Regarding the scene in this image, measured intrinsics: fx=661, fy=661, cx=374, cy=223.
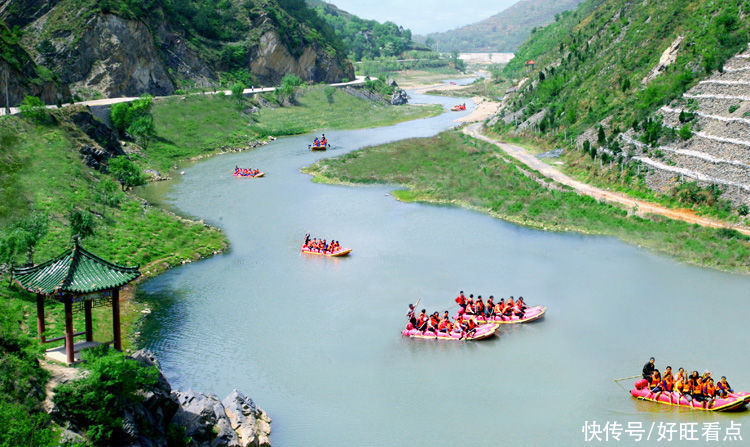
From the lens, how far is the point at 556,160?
2911 inches

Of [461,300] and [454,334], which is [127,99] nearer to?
[461,300]

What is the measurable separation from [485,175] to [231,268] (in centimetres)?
3254

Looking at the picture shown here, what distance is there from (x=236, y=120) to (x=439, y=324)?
77964mm

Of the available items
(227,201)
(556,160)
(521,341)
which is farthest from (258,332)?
(556,160)

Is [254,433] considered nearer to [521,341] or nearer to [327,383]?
[327,383]

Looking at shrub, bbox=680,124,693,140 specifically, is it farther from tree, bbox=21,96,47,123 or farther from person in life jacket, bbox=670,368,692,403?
tree, bbox=21,96,47,123

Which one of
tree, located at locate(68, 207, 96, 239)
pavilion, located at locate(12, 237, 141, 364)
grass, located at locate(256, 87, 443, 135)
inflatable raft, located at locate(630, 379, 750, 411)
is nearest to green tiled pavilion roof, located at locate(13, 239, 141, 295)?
pavilion, located at locate(12, 237, 141, 364)

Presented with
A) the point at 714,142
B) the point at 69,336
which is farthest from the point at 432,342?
the point at 714,142

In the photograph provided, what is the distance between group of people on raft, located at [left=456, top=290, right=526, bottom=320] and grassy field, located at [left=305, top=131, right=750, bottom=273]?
1533cm

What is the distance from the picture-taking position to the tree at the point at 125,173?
63.2 metres

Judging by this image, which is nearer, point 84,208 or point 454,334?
point 454,334

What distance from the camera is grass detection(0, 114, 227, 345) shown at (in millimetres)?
36281

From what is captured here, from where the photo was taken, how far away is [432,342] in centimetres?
3525

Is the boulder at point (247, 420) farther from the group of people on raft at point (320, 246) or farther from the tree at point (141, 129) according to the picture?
the tree at point (141, 129)
